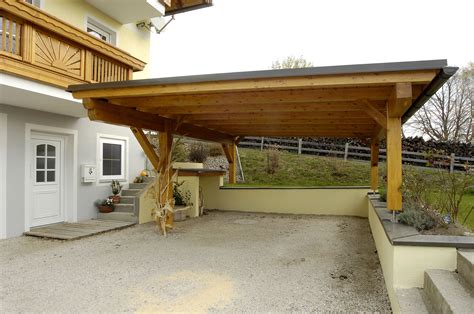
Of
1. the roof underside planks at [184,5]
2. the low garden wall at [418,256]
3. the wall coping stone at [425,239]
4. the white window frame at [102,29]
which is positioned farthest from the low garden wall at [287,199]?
the low garden wall at [418,256]

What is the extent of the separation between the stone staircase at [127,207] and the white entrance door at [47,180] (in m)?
1.07

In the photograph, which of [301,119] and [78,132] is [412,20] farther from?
[78,132]

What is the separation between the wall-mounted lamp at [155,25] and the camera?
397 inches

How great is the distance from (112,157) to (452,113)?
2257 cm

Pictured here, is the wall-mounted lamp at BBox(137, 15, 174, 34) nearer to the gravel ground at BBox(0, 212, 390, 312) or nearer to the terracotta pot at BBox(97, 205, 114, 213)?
the terracotta pot at BBox(97, 205, 114, 213)

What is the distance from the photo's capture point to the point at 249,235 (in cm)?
662

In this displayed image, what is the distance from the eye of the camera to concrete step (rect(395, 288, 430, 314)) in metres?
2.67

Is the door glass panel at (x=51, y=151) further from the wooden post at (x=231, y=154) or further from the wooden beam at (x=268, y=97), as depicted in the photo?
the wooden post at (x=231, y=154)

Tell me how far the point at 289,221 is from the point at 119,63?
551cm

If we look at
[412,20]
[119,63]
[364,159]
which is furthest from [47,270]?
[412,20]

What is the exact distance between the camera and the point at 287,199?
991cm

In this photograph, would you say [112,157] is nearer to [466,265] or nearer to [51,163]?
[51,163]

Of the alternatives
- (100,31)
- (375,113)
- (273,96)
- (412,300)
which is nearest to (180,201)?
(273,96)

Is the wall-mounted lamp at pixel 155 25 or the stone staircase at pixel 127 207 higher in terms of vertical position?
the wall-mounted lamp at pixel 155 25
